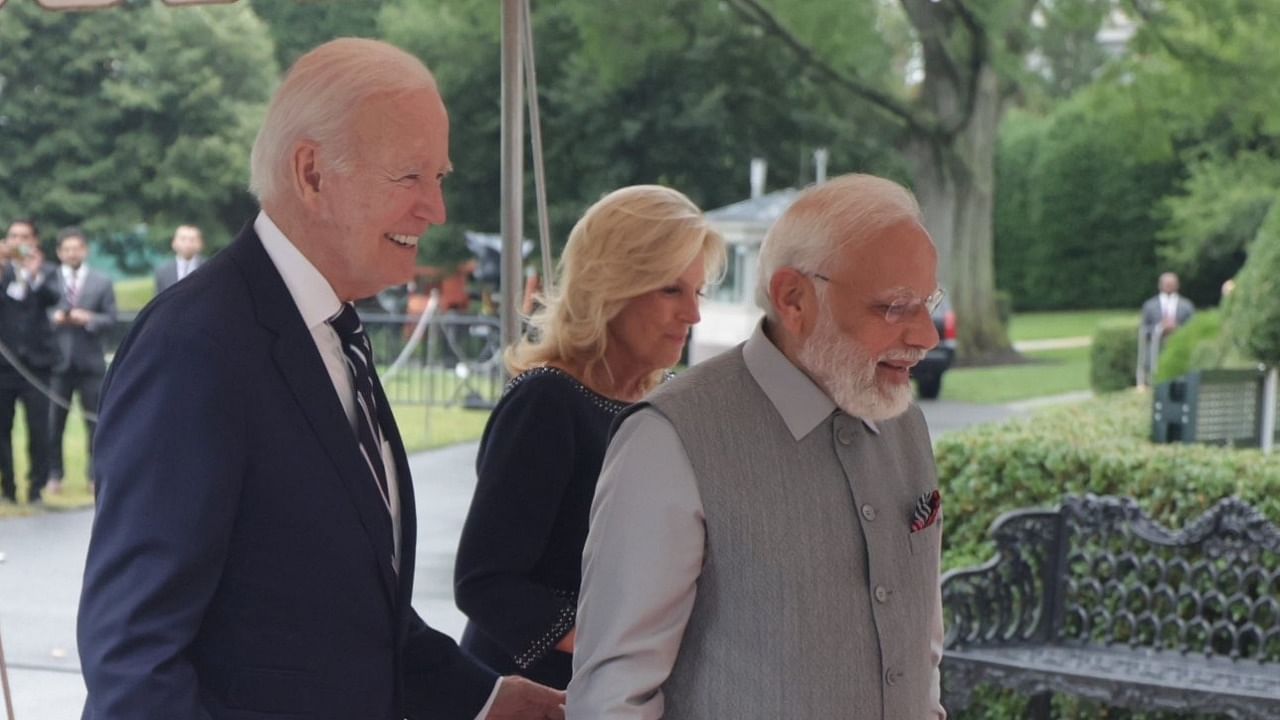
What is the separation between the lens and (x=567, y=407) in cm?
228

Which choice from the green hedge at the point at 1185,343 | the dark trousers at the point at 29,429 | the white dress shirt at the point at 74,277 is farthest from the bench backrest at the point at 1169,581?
the white dress shirt at the point at 74,277

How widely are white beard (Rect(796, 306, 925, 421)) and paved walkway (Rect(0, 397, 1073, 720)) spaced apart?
2677 mm

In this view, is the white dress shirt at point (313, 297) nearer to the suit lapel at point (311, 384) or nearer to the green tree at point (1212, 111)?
the suit lapel at point (311, 384)

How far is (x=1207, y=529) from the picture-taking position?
421 cm

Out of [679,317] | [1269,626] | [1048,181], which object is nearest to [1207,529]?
[1269,626]

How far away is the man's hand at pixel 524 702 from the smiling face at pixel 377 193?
0.59 m

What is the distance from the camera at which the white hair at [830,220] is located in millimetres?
1783

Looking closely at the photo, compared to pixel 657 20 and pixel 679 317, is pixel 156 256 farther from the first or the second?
pixel 679 317

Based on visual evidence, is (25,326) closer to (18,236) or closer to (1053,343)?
(18,236)

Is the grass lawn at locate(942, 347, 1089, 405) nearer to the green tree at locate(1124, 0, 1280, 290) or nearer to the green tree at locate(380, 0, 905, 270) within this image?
the green tree at locate(1124, 0, 1280, 290)

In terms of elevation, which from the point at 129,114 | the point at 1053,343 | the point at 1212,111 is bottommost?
the point at 1053,343

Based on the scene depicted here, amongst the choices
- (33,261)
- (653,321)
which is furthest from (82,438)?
(653,321)

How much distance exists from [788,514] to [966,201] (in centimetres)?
2274

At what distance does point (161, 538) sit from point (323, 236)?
37 cm
